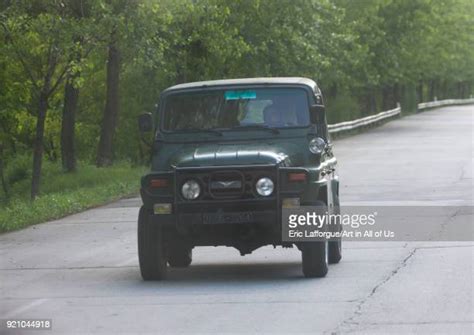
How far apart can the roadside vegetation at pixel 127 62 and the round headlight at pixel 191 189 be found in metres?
9.13

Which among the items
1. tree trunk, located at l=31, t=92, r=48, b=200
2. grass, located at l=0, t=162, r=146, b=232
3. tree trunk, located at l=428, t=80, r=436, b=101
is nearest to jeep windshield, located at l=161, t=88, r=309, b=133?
grass, located at l=0, t=162, r=146, b=232

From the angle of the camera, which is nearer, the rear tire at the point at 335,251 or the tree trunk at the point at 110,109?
the rear tire at the point at 335,251

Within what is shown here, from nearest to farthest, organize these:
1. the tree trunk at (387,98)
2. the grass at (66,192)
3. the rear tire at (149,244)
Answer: the rear tire at (149,244) < the grass at (66,192) < the tree trunk at (387,98)

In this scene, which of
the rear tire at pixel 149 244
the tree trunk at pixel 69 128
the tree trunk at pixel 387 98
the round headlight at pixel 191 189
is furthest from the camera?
the tree trunk at pixel 387 98

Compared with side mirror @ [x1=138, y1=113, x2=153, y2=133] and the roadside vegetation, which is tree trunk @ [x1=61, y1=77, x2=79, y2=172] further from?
side mirror @ [x1=138, y1=113, x2=153, y2=133]

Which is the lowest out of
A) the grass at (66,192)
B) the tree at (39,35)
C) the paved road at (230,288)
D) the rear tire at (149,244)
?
the grass at (66,192)

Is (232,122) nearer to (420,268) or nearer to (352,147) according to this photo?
(420,268)

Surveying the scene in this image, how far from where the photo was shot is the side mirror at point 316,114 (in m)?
13.4

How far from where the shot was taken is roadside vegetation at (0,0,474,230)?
2567cm

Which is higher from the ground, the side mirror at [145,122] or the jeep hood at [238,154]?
the side mirror at [145,122]

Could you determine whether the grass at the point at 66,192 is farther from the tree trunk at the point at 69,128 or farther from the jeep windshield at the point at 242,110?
the jeep windshield at the point at 242,110

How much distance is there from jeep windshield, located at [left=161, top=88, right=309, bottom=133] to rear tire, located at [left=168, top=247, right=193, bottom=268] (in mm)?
1386

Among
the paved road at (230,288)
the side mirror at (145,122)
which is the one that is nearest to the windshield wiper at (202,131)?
the side mirror at (145,122)

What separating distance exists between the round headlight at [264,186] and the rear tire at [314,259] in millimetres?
687
